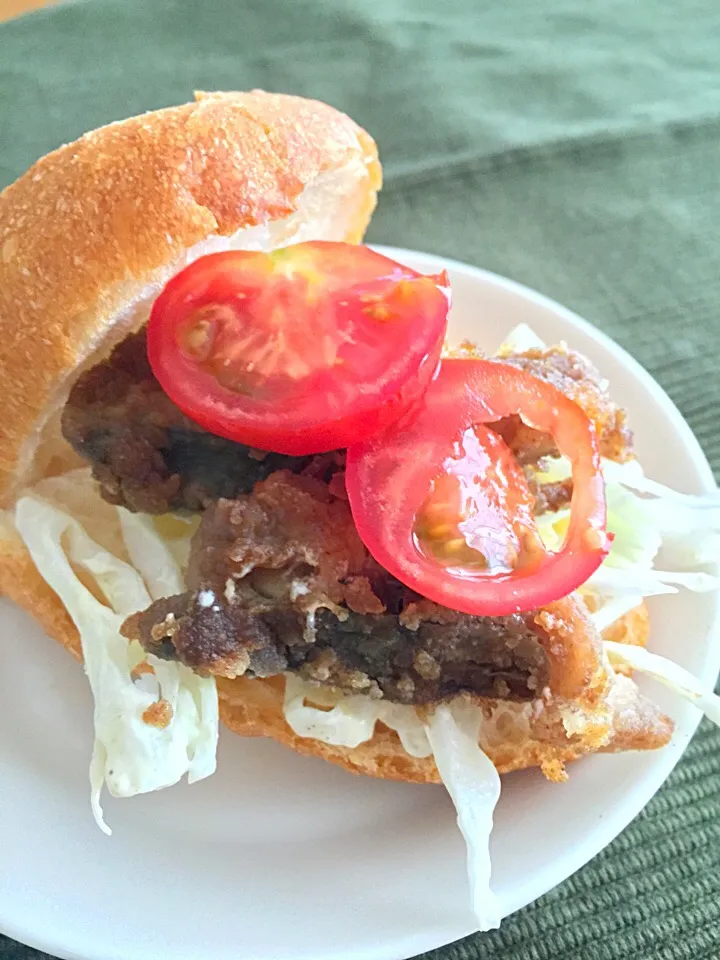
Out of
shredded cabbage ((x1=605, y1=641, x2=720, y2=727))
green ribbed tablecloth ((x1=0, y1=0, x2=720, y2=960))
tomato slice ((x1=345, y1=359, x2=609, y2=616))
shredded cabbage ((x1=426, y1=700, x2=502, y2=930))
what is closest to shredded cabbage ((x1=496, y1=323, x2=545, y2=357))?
tomato slice ((x1=345, y1=359, x2=609, y2=616))

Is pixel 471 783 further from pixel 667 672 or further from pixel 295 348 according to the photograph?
pixel 295 348

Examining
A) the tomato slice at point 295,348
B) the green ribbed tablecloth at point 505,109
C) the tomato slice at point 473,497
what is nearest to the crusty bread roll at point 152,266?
the tomato slice at point 295,348

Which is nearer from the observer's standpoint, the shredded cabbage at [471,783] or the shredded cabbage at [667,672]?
the shredded cabbage at [471,783]

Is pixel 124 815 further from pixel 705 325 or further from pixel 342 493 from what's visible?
pixel 705 325

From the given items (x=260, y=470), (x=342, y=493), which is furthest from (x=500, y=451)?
(x=260, y=470)

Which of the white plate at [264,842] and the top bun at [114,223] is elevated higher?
the top bun at [114,223]

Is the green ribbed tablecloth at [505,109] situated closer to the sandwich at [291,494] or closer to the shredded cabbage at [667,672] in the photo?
the shredded cabbage at [667,672]

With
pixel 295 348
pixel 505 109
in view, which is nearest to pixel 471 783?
pixel 295 348
